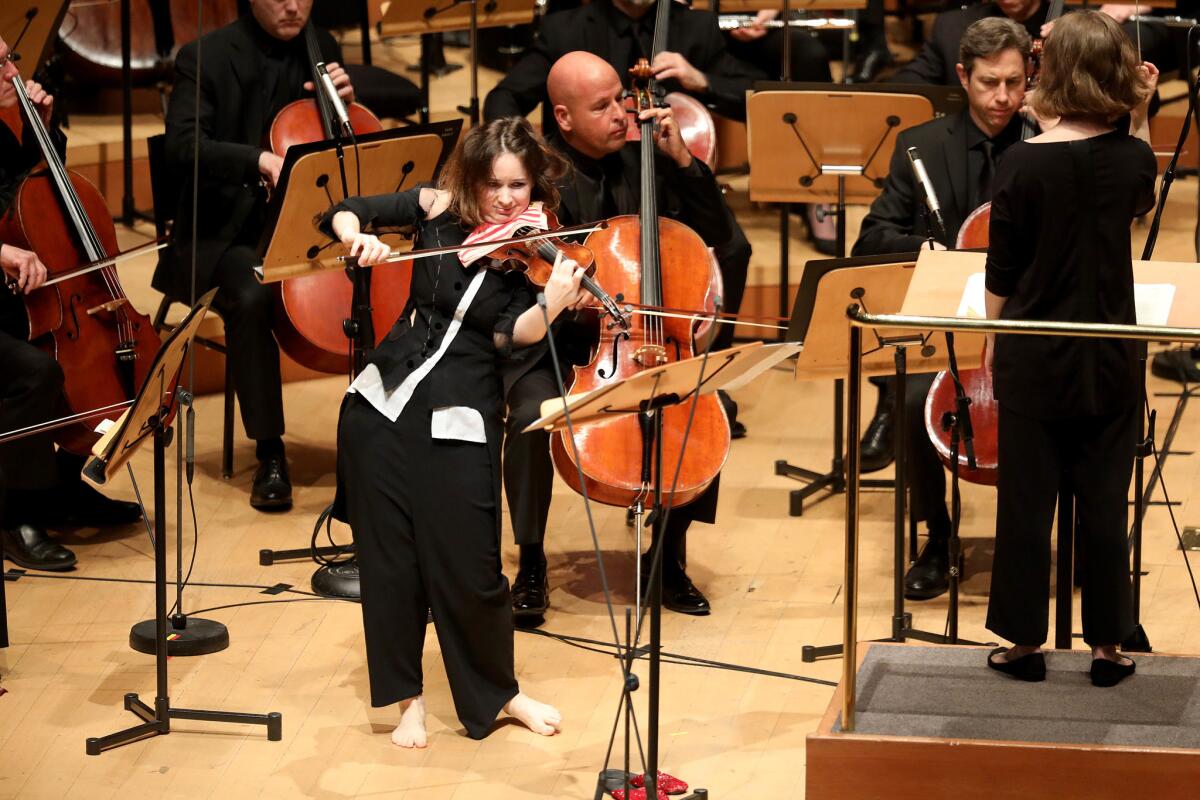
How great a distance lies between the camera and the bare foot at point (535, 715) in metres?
3.50

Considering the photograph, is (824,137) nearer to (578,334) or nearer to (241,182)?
(578,334)

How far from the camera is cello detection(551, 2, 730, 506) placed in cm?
372

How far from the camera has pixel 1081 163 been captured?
300 cm

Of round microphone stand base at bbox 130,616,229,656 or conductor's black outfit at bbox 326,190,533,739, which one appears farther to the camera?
round microphone stand base at bbox 130,616,229,656

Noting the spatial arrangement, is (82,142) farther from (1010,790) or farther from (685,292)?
(1010,790)

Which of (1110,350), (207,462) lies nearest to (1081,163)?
(1110,350)

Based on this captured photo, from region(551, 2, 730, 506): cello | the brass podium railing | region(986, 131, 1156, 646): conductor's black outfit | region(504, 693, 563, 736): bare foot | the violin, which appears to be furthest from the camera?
the violin

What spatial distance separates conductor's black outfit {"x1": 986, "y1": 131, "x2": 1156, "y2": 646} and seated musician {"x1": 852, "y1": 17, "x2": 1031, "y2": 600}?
92 cm

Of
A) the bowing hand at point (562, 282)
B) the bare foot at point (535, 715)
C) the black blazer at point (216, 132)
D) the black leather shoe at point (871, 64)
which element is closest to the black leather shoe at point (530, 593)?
the bare foot at point (535, 715)

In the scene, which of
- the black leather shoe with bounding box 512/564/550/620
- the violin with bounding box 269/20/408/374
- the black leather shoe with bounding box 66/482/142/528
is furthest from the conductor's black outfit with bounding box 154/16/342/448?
the black leather shoe with bounding box 512/564/550/620

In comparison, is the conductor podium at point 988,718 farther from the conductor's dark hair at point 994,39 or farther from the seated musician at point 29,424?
the seated musician at point 29,424

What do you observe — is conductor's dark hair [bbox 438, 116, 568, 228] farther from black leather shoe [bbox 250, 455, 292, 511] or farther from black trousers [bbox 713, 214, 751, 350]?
black leather shoe [bbox 250, 455, 292, 511]

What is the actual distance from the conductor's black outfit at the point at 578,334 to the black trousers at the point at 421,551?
47 cm

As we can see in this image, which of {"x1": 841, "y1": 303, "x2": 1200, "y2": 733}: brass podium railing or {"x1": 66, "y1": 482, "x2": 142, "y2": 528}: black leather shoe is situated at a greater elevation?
{"x1": 841, "y1": 303, "x2": 1200, "y2": 733}: brass podium railing
